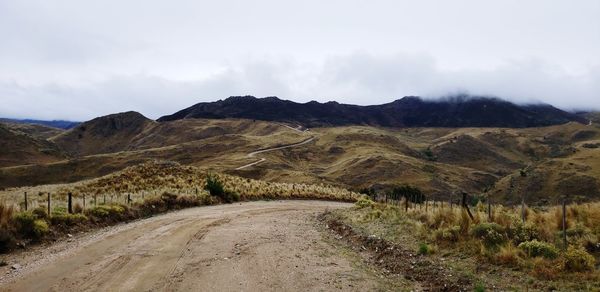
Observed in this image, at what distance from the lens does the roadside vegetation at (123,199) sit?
60.0 ft

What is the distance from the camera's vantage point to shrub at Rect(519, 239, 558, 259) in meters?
12.8

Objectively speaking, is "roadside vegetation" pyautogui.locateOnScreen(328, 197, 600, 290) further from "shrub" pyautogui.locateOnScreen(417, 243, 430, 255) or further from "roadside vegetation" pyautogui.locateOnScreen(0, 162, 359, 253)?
"roadside vegetation" pyautogui.locateOnScreen(0, 162, 359, 253)

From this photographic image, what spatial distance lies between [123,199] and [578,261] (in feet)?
79.3

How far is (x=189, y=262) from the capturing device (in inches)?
567

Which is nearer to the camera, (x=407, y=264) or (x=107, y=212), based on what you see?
(x=407, y=264)

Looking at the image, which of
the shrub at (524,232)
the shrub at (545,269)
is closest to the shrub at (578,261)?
the shrub at (545,269)

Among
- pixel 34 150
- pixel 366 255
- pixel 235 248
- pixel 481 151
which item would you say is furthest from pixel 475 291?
pixel 481 151

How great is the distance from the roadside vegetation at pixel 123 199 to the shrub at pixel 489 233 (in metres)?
15.2

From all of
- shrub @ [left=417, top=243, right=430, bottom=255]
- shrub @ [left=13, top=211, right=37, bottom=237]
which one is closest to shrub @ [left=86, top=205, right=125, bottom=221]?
shrub @ [left=13, top=211, right=37, bottom=237]

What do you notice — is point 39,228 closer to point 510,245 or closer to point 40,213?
Result: point 40,213

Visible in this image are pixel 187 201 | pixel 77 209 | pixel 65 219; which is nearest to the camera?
pixel 65 219

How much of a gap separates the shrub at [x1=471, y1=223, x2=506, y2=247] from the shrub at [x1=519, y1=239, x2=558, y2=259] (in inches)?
44.6

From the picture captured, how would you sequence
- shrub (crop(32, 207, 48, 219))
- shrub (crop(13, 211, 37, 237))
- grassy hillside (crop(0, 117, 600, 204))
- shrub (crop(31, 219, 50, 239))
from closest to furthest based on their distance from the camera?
shrub (crop(13, 211, 37, 237)) < shrub (crop(31, 219, 50, 239)) < shrub (crop(32, 207, 48, 219)) < grassy hillside (crop(0, 117, 600, 204))

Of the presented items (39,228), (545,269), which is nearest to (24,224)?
(39,228)
